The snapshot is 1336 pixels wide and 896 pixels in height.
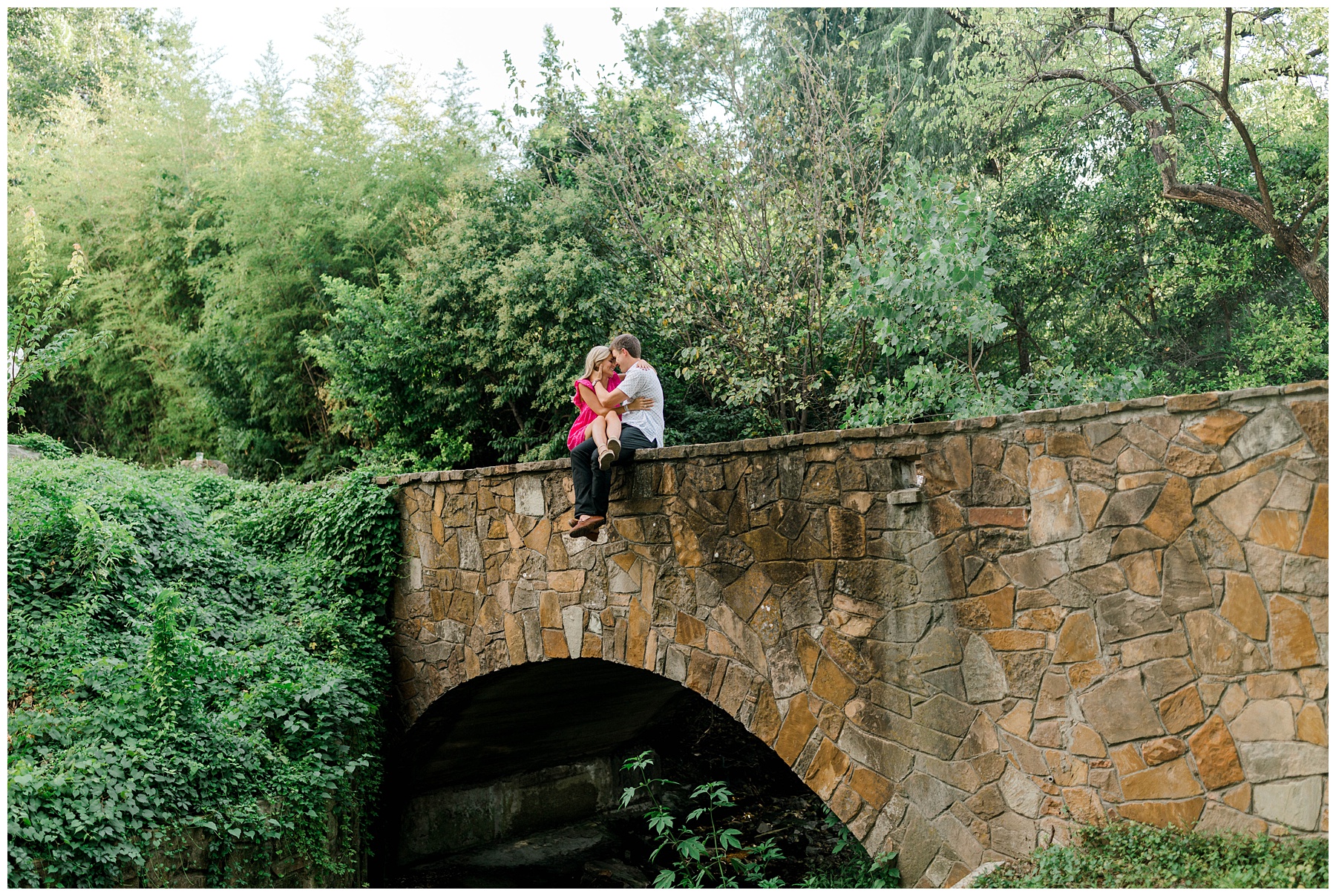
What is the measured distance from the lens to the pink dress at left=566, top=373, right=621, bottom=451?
5.32 meters

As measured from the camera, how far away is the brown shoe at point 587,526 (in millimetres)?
A: 5219

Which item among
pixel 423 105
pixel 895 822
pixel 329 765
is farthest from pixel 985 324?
pixel 423 105

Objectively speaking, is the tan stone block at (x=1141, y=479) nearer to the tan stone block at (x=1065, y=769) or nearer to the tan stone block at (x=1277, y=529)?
the tan stone block at (x=1277, y=529)

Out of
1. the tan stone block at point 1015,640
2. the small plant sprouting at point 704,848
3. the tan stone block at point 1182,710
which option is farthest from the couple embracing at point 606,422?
the tan stone block at point 1182,710

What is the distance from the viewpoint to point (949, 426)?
4.19m

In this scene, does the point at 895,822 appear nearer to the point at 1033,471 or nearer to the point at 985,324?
the point at 1033,471

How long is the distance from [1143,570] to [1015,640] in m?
0.61

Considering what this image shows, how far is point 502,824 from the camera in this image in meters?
8.55

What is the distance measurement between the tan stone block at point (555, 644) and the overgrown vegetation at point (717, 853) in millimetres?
762

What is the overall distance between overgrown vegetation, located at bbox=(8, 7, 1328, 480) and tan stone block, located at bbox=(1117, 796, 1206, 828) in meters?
2.87

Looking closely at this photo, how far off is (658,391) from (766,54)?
7.95 m

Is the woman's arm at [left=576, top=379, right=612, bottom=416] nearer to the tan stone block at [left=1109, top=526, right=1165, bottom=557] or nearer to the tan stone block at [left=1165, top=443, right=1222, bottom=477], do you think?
the tan stone block at [left=1109, top=526, right=1165, bottom=557]

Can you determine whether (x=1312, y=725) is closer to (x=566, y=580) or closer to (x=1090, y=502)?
(x=1090, y=502)

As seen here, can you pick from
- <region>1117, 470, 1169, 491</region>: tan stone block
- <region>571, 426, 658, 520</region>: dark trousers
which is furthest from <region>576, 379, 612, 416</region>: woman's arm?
<region>1117, 470, 1169, 491</region>: tan stone block
